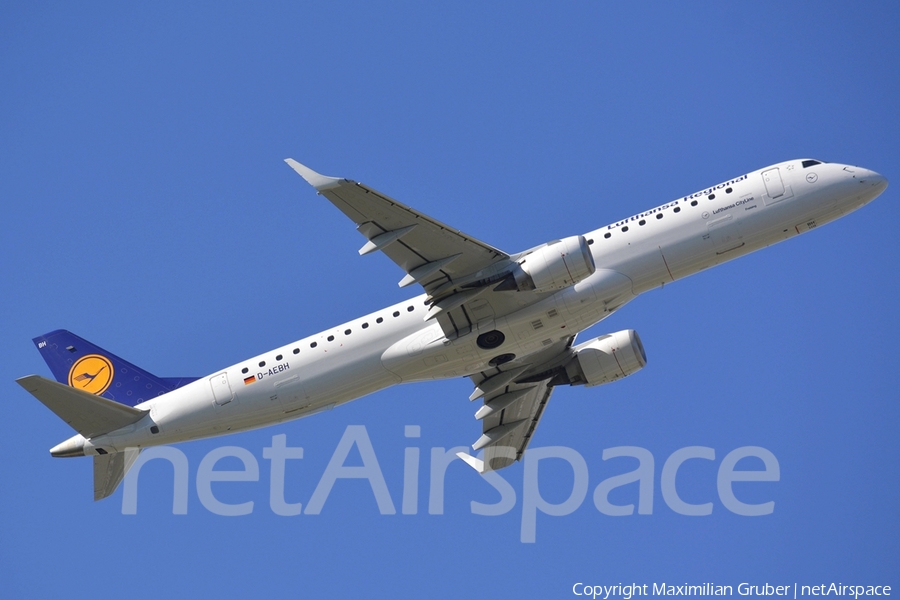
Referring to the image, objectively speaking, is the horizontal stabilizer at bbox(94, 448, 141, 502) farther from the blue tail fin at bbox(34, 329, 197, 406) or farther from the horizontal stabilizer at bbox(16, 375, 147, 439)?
the blue tail fin at bbox(34, 329, 197, 406)

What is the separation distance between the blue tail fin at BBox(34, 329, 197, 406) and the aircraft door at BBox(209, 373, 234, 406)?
271 centimetres

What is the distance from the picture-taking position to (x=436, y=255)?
38531 mm

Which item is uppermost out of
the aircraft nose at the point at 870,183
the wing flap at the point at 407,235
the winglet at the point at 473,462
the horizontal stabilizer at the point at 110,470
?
the wing flap at the point at 407,235

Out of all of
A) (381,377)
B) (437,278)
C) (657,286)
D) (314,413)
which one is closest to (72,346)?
(314,413)

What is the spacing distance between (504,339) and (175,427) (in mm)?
13588

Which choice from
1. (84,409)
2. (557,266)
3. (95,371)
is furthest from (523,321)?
(95,371)

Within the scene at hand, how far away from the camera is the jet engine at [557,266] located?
3753cm

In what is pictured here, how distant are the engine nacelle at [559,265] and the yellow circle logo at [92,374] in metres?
19.1

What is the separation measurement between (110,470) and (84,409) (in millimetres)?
3260

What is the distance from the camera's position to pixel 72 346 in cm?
4588

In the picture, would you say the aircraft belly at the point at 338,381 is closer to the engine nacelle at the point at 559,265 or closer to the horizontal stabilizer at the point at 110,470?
the engine nacelle at the point at 559,265

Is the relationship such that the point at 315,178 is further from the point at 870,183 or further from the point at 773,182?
the point at 870,183

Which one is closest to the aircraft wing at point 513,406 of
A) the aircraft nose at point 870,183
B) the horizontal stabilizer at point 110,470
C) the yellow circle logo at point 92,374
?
the aircraft nose at point 870,183

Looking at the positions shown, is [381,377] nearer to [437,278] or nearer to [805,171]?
[437,278]
